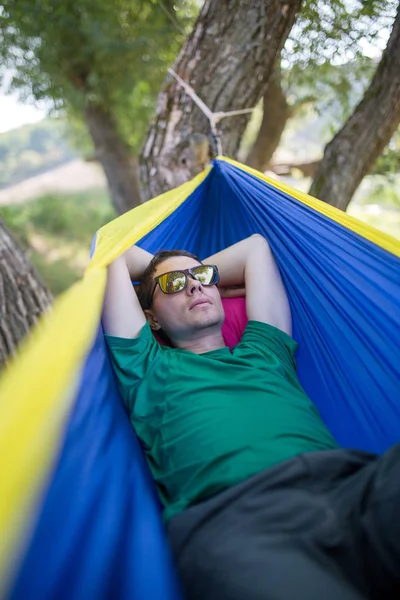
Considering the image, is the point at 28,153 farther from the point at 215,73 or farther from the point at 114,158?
the point at 215,73

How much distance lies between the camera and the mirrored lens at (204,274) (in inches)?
57.4

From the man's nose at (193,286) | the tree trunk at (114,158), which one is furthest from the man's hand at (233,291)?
the tree trunk at (114,158)

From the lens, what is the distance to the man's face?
1382 millimetres

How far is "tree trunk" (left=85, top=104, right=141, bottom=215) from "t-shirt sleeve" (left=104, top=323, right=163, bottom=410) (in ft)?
10.4

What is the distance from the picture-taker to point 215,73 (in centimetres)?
210

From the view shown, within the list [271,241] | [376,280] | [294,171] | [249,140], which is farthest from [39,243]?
[376,280]

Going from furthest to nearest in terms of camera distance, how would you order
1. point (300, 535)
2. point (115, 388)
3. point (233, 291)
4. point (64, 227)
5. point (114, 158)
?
point (64, 227), point (114, 158), point (233, 291), point (115, 388), point (300, 535)

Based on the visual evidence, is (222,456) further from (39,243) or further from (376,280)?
(39,243)

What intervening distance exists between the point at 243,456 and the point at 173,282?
1.98ft

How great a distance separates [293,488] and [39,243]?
7.04m

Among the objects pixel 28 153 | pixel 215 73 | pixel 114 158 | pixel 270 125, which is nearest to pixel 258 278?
pixel 215 73

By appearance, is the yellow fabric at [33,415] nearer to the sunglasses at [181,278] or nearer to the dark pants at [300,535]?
the dark pants at [300,535]

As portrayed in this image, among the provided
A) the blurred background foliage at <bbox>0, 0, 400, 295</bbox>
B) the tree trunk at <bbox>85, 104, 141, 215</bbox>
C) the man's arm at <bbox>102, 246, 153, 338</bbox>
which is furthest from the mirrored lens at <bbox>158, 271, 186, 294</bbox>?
the tree trunk at <bbox>85, 104, 141, 215</bbox>

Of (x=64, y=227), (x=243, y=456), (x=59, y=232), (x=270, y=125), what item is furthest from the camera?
(x=64, y=227)
